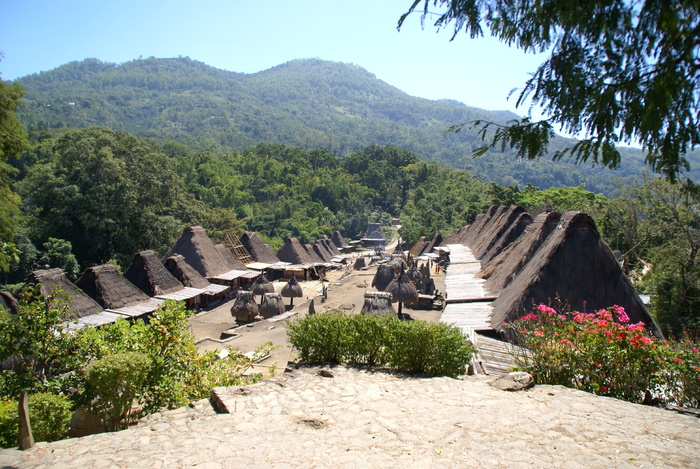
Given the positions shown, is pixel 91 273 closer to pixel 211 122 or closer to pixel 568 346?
pixel 568 346

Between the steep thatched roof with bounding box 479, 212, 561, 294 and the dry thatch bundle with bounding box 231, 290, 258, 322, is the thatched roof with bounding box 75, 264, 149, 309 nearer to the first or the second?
the dry thatch bundle with bounding box 231, 290, 258, 322

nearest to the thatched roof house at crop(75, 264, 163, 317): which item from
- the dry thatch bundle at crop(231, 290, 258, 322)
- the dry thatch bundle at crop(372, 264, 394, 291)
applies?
the dry thatch bundle at crop(231, 290, 258, 322)

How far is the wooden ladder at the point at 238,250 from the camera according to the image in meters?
30.7

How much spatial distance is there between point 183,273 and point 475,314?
52.0 feet

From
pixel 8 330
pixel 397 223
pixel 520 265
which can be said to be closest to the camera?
pixel 8 330

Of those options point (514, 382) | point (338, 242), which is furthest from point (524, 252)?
point (338, 242)

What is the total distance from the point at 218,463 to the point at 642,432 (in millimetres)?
4080

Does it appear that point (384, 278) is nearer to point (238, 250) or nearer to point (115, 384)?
point (238, 250)

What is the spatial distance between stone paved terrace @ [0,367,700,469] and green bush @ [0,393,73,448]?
2.64 feet

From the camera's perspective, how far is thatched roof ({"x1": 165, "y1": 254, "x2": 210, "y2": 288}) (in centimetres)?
2144

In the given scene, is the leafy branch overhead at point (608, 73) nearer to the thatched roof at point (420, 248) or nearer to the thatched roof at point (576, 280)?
the thatched roof at point (576, 280)

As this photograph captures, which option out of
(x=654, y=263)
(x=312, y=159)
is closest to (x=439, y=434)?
(x=654, y=263)

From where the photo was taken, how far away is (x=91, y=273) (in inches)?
645

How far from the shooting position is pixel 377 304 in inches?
596
